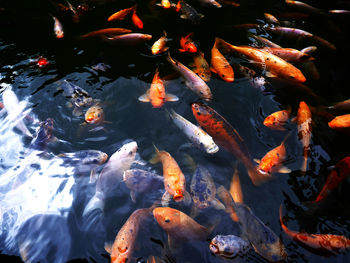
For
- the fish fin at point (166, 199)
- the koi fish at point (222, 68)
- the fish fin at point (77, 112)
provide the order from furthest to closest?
the koi fish at point (222, 68), the fish fin at point (77, 112), the fish fin at point (166, 199)

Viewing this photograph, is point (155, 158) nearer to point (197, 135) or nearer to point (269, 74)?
point (197, 135)

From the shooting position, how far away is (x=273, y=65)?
3713 millimetres

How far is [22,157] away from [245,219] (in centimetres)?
284

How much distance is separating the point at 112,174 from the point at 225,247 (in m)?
1.51

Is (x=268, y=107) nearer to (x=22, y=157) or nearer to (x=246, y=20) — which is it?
(x=246, y=20)

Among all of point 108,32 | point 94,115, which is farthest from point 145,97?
point 108,32

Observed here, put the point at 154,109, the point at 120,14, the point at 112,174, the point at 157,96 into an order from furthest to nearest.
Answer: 1. the point at 120,14
2. the point at 154,109
3. the point at 157,96
4. the point at 112,174

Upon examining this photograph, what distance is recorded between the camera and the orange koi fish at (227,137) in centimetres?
290

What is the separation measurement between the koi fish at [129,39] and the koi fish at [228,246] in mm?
3479

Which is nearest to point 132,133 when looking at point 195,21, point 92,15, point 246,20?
point 195,21

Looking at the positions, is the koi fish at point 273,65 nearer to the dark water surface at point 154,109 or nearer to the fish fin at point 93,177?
the dark water surface at point 154,109

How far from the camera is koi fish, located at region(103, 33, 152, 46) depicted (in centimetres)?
425

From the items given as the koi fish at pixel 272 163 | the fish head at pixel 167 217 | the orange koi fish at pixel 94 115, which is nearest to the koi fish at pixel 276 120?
the koi fish at pixel 272 163

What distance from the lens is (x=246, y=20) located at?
5141mm
